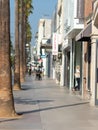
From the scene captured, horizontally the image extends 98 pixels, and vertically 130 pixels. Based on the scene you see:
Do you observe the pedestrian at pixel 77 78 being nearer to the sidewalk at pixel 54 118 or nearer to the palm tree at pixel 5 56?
the sidewalk at pixel 54 118

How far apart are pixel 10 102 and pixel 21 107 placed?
349 cm

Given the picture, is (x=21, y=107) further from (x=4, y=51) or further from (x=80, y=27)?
(x=80, y=27)

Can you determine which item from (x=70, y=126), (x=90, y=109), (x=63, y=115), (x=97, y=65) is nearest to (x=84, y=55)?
(x=97, y=65)

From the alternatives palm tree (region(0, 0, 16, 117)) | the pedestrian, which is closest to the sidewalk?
palm tree (region(0, 0, 16, 117))

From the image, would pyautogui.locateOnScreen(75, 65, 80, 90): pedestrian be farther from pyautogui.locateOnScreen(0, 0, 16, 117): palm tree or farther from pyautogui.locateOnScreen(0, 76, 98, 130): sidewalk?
pyautogui.locateOnScreen(0, 0, 16, 117): palm tree

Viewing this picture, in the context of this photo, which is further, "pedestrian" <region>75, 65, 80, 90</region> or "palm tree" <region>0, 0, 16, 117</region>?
"pedestrian" <region>75, 65, 80, 90</region>

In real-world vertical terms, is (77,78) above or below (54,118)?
above

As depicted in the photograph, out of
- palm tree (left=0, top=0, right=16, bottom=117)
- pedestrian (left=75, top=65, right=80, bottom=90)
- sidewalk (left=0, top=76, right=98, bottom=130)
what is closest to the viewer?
sidewalk (left=0, top=76, right=98, bottom=130)

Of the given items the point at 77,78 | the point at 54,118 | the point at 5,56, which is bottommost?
the point at 54,118

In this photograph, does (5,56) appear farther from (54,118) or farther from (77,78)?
(77,78)

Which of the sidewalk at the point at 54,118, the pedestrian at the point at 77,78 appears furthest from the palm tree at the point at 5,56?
the pedestrian at the point at 77,78

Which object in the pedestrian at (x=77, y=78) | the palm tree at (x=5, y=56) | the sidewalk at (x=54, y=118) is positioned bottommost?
the sidewalk at (x=54, y=118)

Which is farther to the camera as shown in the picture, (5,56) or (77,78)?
(77,78)

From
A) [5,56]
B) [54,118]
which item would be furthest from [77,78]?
[54,118]
